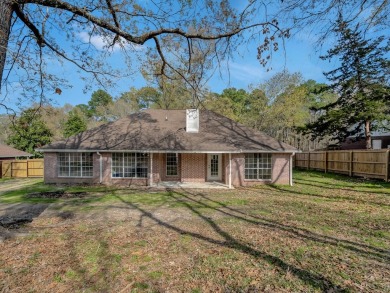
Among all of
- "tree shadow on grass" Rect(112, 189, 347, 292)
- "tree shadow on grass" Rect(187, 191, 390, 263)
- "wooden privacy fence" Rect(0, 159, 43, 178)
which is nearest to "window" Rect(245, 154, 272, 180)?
"tree shadow on grass" Rect(112, 189, 347, 292)

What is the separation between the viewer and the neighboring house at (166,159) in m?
15.8

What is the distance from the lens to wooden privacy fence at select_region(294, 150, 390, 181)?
1505 cm

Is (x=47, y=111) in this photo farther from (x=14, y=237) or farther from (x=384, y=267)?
(x=384, y=267)

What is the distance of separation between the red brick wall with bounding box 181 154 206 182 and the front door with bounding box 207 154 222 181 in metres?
0.46

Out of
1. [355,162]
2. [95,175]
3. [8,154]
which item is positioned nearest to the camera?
[95,175]

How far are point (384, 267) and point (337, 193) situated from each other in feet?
27.8

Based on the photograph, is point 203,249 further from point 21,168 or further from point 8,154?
point 8,154

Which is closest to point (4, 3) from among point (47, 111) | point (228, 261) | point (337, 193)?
point (47, 111)

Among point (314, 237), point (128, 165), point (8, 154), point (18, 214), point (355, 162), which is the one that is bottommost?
point (18, 214)

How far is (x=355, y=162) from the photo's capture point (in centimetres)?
1769

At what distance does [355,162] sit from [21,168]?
26.1m

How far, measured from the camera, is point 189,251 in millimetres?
5270

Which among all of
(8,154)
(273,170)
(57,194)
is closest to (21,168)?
(8,154)

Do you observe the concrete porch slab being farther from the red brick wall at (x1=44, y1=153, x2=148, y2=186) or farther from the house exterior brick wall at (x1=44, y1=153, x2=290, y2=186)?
the red brick wall at (x1=44, y1=153, x2=148, y2=186)
